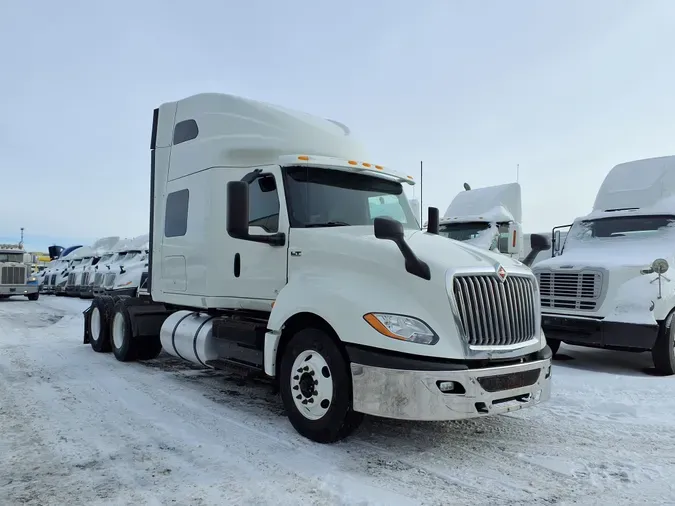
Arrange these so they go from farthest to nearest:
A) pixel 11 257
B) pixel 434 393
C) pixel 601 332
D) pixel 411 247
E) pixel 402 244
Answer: pixel 11 257, pixel 601 332, pixel 411 247, pixel 402 244, pixel 434 393

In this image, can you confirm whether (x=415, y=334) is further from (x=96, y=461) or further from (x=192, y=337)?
(x=192, y=337)

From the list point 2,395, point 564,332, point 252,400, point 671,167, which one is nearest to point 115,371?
point 2,395

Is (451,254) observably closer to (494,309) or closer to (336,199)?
(494,309)

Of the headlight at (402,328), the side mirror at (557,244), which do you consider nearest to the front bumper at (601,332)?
the side mirror at (557,244)

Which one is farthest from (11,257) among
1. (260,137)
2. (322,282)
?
(322,282)

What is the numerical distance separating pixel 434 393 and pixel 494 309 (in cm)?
91

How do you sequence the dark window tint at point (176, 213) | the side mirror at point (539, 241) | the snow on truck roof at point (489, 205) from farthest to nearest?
the snow on truck roof at point (489, 205), the dark window tint at point (176, 213), the side mirror at point (539, 241)

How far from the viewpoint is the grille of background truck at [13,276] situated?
24.5 m

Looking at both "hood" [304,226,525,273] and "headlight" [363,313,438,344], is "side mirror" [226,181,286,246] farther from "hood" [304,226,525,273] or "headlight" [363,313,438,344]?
"headlight" [363,313,438,344]

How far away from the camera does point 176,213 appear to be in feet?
23.0

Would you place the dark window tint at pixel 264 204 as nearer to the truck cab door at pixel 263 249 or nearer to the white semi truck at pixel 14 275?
the truck cab door at pixel 263 249

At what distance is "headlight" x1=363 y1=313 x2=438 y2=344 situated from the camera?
398cm

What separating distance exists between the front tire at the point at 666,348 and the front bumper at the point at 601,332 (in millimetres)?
167

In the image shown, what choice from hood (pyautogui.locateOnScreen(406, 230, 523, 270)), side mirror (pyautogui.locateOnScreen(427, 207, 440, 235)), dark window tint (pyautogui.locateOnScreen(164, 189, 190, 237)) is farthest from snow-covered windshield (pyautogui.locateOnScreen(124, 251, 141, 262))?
hood (pyautogui.locateOnScreen(406, 230, 523, 270))
